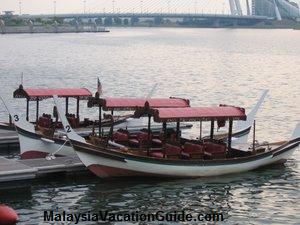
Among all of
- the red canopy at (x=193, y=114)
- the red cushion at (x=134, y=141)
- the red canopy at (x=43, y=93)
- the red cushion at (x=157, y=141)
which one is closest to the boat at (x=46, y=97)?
the red canopy at (x=43, y=93)

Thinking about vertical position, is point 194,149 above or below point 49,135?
below

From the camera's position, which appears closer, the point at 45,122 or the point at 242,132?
the point at 45,122

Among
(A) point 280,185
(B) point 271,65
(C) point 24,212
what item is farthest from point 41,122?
(B) point 271,65

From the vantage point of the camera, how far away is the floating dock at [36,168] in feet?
72.7

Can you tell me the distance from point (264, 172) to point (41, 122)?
32.6ft

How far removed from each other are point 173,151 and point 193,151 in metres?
0.87

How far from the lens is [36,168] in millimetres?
23562

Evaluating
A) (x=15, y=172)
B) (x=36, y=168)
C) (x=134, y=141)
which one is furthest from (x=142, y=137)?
(x=15, y=172)

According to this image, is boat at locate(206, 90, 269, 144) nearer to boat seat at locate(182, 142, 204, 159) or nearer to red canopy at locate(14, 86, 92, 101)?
boat seat at locate(182, 142, 204, 159)

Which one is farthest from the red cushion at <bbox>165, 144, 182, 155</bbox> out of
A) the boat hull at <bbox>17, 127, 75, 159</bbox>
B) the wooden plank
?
the wooden plank

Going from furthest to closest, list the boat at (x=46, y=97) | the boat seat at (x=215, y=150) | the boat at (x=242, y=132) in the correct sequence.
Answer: the boat at (x=242, y=132) → the boat at (x=46, y=97) → the boat seat at (x=215, y=150)

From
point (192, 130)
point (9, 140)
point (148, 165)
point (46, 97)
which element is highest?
point (46, 97)

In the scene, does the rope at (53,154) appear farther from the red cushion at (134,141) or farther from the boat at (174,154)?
the red cushion at (134,141)

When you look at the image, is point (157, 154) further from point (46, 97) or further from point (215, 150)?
point (46, 97)
